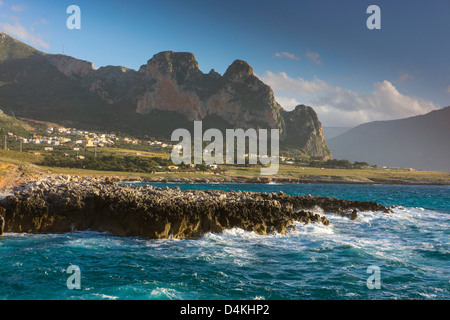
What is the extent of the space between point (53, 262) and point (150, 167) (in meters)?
92.3

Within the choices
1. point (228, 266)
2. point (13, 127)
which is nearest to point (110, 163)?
point (13, 127)

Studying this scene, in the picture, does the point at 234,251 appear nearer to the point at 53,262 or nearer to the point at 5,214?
the point at 53,262

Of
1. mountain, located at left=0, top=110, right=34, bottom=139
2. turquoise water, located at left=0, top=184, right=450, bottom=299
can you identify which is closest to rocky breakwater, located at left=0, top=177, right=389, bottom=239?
turquoise water, located at left=0, top=184, right=450, bottom=299

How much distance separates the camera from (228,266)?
56.0 feet

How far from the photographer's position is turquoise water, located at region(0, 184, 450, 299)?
13.7 m

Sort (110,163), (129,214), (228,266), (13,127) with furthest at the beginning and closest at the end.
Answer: (13,127), (110,163), (129,214), (228,266)

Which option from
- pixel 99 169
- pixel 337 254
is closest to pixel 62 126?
pixel 99 169

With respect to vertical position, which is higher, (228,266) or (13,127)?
(13,127)

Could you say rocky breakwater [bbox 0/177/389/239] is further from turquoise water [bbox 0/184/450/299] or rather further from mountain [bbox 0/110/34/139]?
mountain [bbox 0/110/34/139]

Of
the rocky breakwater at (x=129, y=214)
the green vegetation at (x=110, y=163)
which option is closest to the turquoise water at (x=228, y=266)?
the rocky breakwater at (x=129, y=214)

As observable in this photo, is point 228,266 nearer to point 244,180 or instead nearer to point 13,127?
point 244,180

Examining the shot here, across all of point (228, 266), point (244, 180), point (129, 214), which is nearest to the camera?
point (228, 266)

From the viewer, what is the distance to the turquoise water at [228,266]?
13680 millimetres

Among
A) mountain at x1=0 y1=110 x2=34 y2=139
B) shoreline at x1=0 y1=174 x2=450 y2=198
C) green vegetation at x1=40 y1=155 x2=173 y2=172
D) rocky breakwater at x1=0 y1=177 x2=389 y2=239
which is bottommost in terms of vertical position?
shoreline at x1=0 y1=174 x2=450 y2=198
